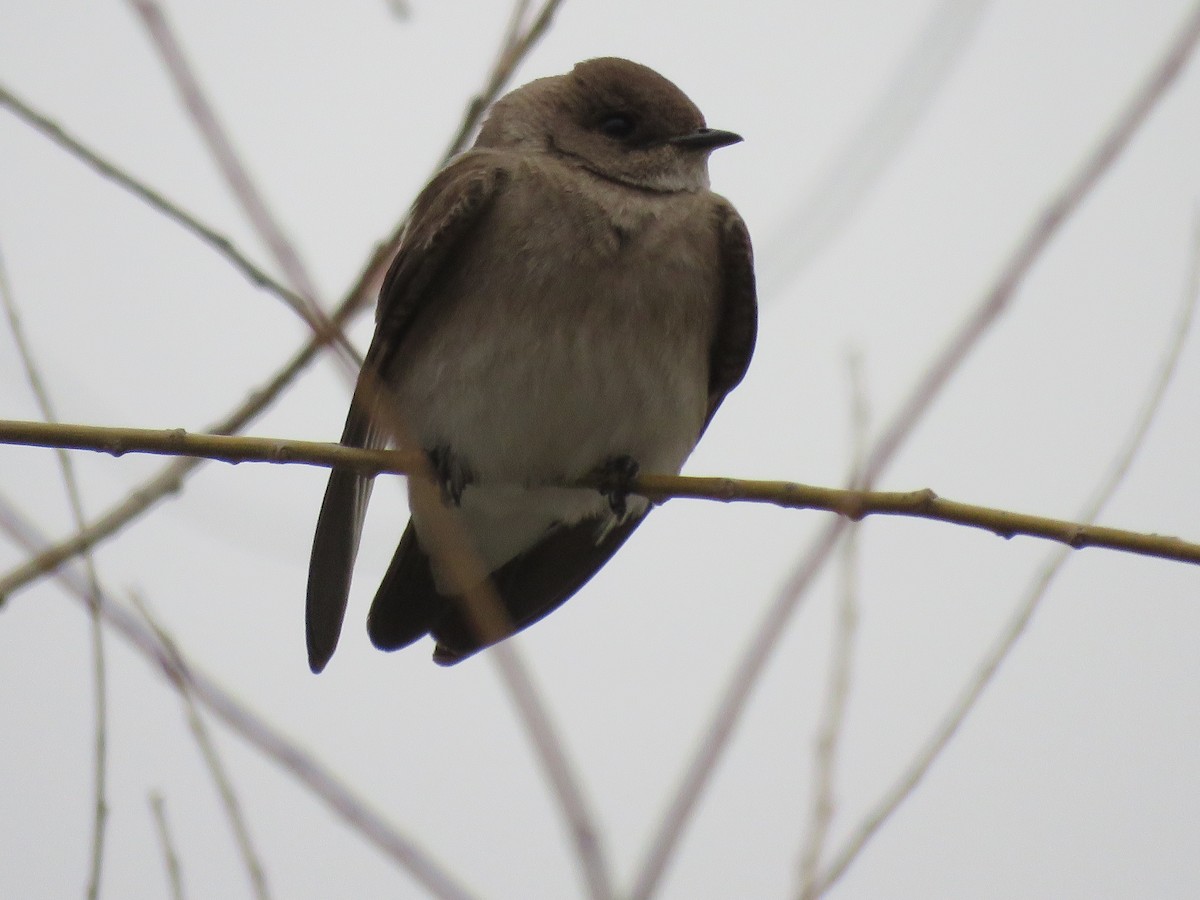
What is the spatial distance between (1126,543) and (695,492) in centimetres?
105

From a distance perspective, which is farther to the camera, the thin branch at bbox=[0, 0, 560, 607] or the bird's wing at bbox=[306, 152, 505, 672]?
the bird's wing at bbox=[306, 152, 505, 672]

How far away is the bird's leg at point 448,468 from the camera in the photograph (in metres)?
5.08

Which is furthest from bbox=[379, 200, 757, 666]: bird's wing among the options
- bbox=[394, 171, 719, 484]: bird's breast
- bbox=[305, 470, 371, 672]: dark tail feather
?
bbox=[305, 470, 371, 672]: dark tail feather

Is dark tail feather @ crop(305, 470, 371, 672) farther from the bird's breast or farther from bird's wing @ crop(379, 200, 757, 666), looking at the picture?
bird's wing @ crop(379, 200, 757, 666)

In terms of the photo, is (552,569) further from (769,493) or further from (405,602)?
Answer: (769,493)

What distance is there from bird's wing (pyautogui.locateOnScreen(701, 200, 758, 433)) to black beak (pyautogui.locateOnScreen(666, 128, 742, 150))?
0.27m

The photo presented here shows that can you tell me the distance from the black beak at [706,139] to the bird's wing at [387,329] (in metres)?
0.82

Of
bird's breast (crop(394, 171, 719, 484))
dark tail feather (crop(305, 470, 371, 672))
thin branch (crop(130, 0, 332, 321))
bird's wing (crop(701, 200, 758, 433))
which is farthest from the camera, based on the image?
bird's wing (crop(701, 200, 758, 433))

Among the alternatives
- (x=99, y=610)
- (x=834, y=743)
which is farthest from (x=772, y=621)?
(x=99, y=610)

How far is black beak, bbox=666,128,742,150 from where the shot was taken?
582 cm

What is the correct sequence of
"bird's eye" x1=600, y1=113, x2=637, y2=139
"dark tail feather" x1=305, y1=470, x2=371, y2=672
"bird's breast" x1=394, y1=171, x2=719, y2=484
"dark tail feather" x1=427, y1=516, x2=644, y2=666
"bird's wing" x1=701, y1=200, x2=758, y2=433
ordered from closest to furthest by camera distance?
"bird's breast" x1=394, y1=171, x2=719, y2=484
"dark tail feather" x1=305, y1=470, x2=371, y2=672
"bird's wing" x1=701, y1=200, x2=758, y2=433
"dark tail feather" x1=427, y1=516, x2=644, y2=666
"bird's eye" x1=600, y1=113, x2=637, y2=139

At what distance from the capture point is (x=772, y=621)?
2.95 meters

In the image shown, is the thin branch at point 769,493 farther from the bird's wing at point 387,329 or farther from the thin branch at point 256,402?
the bird's wing at point 387,329

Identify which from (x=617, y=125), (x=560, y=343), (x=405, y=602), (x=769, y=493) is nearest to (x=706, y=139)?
(x=617, y=125)
